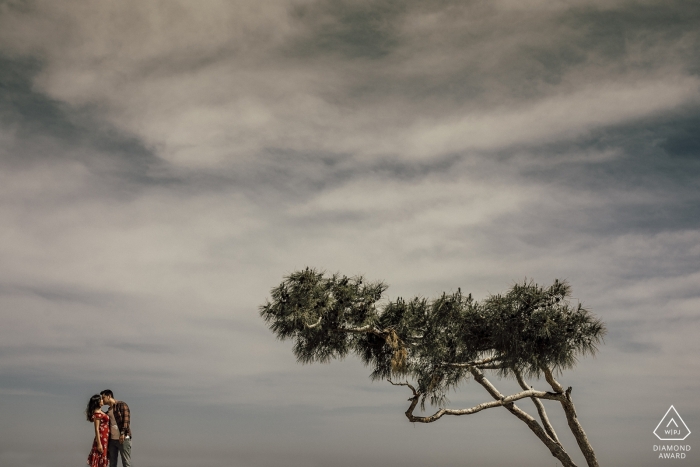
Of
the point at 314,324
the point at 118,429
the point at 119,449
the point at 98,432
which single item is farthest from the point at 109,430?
the point at 314,324

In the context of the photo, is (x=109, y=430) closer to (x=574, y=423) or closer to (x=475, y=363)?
(x=475, y=363)

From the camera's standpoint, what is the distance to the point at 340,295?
1551 cm

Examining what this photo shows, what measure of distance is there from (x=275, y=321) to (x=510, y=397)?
261 inches

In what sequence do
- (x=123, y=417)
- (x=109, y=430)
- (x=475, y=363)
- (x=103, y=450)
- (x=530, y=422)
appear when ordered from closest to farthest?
(x=103, y=450)
(x=109, y=430)
(x=123, y=417)
(x=475, y=363)
(x=530, y=422)

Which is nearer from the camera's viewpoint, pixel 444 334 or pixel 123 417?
pixel 123 417

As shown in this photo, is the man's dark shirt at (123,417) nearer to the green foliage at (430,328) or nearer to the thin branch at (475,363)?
the green foliage at (430,328)

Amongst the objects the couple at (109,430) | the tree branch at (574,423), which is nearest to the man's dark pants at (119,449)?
the couple at (109,430)

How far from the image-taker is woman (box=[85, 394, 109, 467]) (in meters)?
10.4

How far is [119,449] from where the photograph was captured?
35.5 feet

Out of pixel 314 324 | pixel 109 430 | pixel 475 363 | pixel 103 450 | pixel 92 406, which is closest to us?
pixel 92 406

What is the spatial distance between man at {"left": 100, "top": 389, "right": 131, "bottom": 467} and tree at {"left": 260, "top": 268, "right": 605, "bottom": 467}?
15.8ft

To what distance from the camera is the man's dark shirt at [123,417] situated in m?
10.7

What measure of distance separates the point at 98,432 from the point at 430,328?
28.4 feet

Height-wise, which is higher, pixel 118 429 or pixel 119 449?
pixel 118 429
